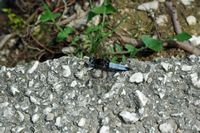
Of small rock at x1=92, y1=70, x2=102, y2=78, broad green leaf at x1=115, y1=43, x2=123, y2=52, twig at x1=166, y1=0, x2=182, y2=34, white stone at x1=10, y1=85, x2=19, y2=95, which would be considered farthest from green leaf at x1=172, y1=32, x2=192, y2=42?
white stone at x1=10, y1=85, x2=19, y2=95

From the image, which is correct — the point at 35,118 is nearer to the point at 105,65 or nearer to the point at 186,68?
the point at 105,65

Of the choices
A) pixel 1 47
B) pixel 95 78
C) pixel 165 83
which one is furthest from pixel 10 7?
pixel 165 83

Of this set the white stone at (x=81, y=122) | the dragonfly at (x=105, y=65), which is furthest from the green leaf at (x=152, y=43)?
the white stone at (x=81, y=122)

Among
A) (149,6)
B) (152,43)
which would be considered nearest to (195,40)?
(152,43)

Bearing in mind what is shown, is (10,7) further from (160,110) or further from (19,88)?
(160,110)

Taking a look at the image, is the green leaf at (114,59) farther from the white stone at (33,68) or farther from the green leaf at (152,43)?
the white stone at (33,68)

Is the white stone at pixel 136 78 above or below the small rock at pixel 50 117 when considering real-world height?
above
